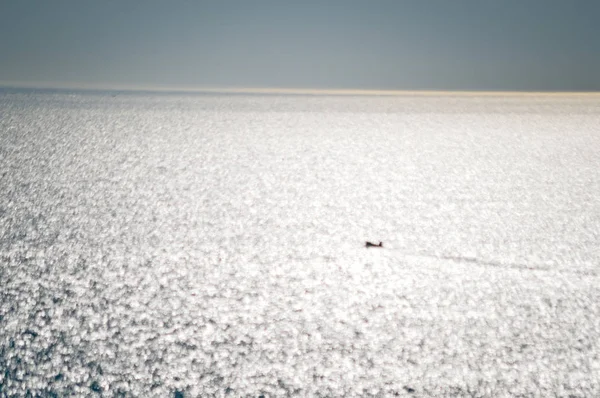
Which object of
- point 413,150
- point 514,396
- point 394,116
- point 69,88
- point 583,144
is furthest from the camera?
point 69,88

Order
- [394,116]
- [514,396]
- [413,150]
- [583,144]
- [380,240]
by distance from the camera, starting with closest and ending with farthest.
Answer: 1. [514,396]
2. [380,240]
3. [413,150]
4. [583,144]
5. [394,116]

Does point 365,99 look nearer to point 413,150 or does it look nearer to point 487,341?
point 413,150

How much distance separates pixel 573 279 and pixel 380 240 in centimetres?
22

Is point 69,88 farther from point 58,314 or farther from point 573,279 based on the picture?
point 573,279

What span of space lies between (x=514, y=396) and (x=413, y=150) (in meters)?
0.78

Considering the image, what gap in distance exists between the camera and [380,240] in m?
0.59

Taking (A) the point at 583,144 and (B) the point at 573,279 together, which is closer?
(B) the point at 573,279

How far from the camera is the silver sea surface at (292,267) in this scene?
35 cm

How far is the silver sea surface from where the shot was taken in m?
0.35

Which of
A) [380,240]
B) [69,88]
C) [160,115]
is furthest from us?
[69,88]

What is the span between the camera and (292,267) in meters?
0.52

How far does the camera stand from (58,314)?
1.35 feet

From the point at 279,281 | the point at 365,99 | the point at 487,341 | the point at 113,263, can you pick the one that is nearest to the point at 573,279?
the point at 487,341

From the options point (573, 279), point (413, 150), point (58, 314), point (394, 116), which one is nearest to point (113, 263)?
point (58, 314)
